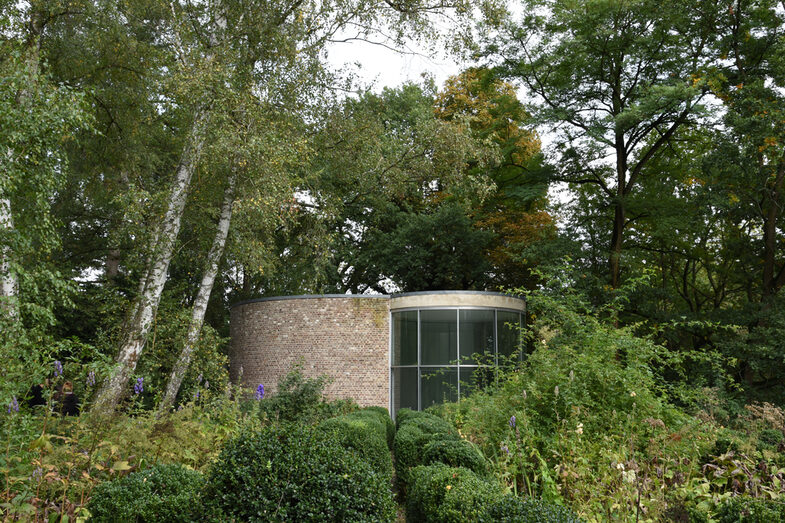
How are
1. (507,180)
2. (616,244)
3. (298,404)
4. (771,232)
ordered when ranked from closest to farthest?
1. (298,404)
2. (771,232)
3. (616,244)
4. (507,180)

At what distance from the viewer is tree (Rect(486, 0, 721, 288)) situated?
1437cm

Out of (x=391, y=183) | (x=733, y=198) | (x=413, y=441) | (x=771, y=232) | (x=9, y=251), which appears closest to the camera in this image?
(x=413, y=441)

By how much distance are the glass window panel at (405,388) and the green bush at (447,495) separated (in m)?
10.5

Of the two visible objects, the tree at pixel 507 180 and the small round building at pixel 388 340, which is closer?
the small round building at pixel 388 340

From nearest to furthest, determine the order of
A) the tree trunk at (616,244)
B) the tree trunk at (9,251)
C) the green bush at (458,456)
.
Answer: the green bush at (458,456)
the tree trunk at (9,251)
the tree trunk at (616,244)

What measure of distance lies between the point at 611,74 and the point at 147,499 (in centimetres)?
1573

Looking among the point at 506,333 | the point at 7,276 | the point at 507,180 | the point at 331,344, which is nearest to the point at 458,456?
the point at 7,276

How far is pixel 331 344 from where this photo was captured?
594 inches

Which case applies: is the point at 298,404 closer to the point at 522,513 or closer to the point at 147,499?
the point at 147,499

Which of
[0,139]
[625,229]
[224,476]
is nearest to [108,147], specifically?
[0,139]

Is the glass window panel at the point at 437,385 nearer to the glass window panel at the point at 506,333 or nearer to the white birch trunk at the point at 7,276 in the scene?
the glass window panel at the point at 506,333

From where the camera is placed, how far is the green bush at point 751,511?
9.41 feet

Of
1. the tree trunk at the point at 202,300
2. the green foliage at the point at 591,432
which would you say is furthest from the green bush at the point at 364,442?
the tree trunk at the point at 202,300

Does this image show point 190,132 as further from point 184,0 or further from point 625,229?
point 625,229
